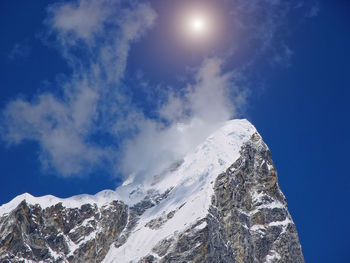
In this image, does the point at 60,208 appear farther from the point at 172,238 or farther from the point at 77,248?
the point at 172,238

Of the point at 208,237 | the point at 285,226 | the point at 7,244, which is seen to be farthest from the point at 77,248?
the point at 285,226

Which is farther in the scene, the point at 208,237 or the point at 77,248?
the point at 77,248

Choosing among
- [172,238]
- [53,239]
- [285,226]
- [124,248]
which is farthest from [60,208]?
[285,226]

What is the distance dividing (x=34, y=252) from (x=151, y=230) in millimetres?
41139

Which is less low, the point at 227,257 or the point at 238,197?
the point at 238,197

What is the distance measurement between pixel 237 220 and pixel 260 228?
9172mm

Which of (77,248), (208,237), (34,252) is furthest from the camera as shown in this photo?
(77,248)

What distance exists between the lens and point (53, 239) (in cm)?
18988

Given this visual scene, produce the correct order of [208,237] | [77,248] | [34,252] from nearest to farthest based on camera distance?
[208,237]
[34,252]
[77,248]

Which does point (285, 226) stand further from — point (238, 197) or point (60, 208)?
point (60, 208)

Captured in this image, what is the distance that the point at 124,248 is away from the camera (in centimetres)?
19512

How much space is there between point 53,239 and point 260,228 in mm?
71296

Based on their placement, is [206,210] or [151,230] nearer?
[206,210]

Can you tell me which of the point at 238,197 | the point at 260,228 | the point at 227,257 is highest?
the point at 238,197
